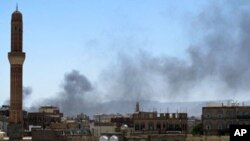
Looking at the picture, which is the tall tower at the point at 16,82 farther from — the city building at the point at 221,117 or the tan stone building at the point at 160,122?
the city building at the point at 221,117

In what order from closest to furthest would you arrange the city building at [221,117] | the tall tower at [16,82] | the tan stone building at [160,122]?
the tall tower at [16,82] < the city building at [221,117] < the tan stone building at [160,122]

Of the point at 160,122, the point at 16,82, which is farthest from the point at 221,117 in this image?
the point at 16,82

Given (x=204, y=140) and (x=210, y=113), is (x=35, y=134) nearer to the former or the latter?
(x=204, y=140)

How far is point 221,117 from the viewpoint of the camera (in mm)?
79562

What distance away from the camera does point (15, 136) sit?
187ft

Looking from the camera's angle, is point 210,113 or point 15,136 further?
point 210,113

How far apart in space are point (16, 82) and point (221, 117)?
33.1m

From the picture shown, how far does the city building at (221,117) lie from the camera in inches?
3115

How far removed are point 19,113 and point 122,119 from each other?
3748 centimetres

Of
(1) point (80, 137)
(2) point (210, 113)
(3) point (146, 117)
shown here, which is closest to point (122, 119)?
(3) point (146, 117)

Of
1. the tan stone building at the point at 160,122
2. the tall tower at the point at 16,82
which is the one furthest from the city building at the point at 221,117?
the tall tower at the point at 16,82

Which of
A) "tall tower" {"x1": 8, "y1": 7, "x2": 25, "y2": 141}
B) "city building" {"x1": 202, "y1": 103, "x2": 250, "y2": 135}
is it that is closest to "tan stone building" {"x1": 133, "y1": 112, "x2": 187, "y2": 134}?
"city building" {"x1": 202, "y1": 103, "x2": 250, "y2": 135}

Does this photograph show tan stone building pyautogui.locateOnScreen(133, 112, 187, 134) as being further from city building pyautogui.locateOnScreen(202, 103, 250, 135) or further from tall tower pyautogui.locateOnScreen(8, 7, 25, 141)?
tall tower pyautogui.locateOnScreen(8, 7, 25, 141)

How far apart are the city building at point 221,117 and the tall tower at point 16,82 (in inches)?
1200
